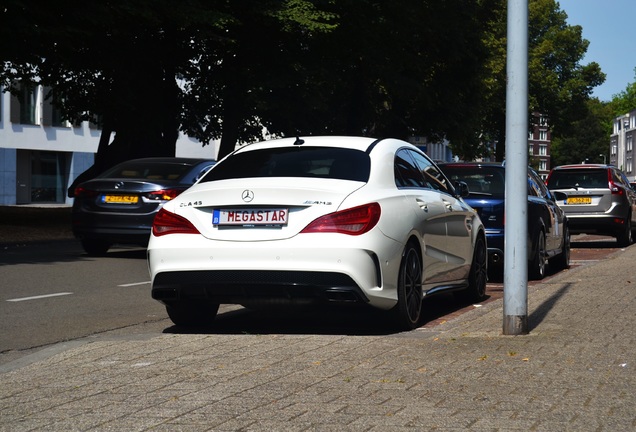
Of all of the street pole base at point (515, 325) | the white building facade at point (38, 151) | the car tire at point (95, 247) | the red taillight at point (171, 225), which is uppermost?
the white building facade at point (38, 151)

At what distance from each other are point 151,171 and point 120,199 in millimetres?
749

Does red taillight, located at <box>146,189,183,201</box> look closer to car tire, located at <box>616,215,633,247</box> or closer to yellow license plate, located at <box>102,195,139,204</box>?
yellow license plate, located at <box>102,195,139,204</box>

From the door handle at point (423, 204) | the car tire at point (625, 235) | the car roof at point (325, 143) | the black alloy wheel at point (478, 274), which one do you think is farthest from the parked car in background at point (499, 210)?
the car tire at point (625, 235)

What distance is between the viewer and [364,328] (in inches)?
377

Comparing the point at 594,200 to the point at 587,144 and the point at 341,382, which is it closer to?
the point at 341,382

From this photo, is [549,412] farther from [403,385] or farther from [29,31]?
[29,31]

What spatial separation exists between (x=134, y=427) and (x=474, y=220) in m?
6.90

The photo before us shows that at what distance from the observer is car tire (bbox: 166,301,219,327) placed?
933cm

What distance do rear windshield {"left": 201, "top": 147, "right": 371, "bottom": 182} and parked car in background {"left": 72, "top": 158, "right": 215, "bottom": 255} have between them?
26.1 feet

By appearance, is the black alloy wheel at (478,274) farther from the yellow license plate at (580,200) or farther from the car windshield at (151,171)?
the yellow license plate at (580,200)

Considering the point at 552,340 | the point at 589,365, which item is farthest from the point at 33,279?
the point at 589,365

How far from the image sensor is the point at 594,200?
24.4 meters

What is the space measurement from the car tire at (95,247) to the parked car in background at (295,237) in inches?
370

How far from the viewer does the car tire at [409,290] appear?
9031 millimetres
